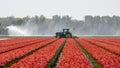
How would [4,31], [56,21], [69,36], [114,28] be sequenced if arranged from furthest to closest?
1. [56,21]
2. [114,28]
3. [4,31]
4. [69,36]

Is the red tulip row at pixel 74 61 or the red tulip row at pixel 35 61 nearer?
the red tulip row at pixel 35 61

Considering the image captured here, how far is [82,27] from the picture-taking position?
186 metres

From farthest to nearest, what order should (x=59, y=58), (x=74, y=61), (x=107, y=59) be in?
(x=59, y=58) → (x=107, y=59) → (x=74, y=61)

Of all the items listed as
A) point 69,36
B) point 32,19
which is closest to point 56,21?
point 32,19

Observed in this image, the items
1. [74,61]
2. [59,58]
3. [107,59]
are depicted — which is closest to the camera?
[74,61]

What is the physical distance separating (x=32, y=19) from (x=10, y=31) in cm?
6967

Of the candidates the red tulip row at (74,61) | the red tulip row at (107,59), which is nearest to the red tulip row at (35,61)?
the red tulip row at (74,61)

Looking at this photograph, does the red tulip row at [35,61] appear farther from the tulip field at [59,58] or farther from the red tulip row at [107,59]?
the red tulip row at [107,59]

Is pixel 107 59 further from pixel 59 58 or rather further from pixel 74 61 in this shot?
pixel 59 58

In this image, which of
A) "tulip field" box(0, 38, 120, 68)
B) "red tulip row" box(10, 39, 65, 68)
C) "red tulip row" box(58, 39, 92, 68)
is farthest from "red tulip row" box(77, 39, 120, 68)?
"red tulip row" box(10, 39, 65, 68)

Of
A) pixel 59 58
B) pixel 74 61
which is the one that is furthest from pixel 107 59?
pixel 59 58

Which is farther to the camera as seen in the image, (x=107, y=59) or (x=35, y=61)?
(x=107, y=59)

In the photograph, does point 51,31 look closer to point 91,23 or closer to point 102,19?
point 91,23

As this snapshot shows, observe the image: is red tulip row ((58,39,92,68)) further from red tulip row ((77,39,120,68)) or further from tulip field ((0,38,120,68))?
red tulip row ((77,39,120,68))
